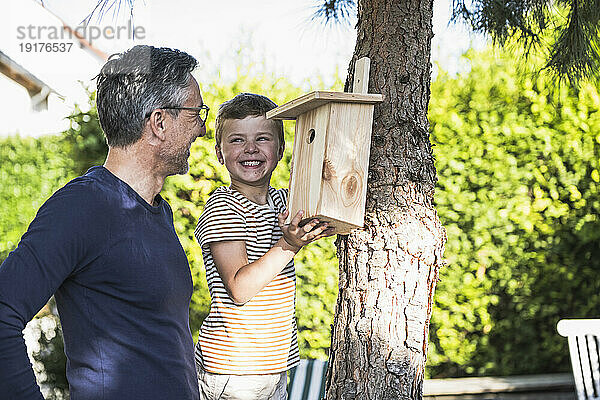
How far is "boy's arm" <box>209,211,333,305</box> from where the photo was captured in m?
1.69

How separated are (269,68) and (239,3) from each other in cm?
69

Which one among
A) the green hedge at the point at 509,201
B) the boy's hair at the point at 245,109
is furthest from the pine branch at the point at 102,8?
the green hedge at the point at 509,201

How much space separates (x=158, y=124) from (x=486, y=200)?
2772 millimetres

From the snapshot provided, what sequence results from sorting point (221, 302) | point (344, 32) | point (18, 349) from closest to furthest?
point (18, 349)
point (221, 302)
point (344, 32)

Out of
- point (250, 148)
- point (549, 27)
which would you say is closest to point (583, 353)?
point (549, 27)

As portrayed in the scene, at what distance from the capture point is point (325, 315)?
148 inches

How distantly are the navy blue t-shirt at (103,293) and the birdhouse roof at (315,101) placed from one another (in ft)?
1.58

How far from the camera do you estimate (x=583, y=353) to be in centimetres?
332

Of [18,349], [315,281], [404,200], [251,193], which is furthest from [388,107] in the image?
[315,281]

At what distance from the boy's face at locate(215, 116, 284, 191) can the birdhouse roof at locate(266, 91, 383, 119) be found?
6 cm

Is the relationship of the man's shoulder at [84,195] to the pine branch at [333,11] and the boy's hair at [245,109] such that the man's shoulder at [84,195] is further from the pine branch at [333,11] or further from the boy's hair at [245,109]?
the pine branch at [333,11]

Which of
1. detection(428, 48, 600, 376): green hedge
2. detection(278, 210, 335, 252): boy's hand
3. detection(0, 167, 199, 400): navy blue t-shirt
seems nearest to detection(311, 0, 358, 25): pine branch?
detection(278, 210, 335, 252): boy's hand

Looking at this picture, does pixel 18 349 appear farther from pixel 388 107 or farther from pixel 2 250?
pixel 2 250

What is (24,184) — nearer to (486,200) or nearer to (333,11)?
(333,11)
